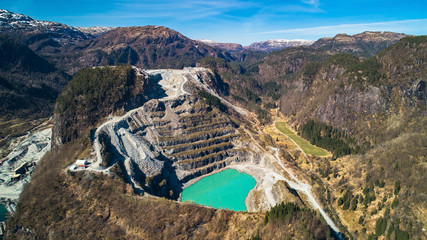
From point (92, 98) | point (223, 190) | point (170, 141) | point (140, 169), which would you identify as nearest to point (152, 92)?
point (92, 98)

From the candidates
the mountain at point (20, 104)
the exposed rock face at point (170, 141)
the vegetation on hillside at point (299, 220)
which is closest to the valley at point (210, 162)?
the vegetation on hillside at point (299, 220)

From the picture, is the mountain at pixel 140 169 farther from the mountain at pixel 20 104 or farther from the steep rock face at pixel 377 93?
the mountain at pixel 20 104

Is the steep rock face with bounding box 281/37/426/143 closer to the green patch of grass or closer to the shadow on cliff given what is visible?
the green patch of grass

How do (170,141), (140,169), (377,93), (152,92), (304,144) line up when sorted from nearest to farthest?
(140,169) → (170,141) → (377,93) → (152,92) → (304,144)

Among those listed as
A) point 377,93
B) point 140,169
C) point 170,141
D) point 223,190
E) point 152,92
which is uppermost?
point 152,92

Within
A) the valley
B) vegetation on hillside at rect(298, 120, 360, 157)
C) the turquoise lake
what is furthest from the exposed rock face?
vegetation on hillside at rect(298, 120, 360, 157)

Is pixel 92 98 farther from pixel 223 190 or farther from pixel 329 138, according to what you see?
pixel 329 138
